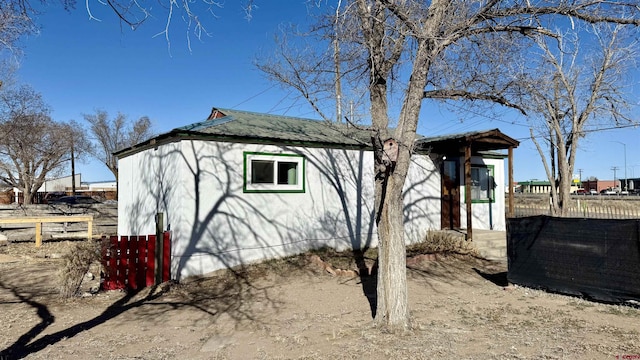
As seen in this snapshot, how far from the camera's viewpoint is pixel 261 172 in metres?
9.54

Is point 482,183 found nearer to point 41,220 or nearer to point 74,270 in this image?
point 74,270

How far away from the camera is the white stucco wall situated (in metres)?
8.44

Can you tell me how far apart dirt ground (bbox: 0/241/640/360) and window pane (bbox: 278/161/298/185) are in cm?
229

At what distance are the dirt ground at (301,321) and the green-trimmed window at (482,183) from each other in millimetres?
5744

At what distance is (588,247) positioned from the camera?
643 cm

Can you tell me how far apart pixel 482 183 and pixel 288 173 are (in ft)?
23.3

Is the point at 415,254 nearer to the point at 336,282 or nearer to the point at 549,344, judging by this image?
the point at 336,282

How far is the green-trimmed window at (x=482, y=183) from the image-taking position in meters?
13.6

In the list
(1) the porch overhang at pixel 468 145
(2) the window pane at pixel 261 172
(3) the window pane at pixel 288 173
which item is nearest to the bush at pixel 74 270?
(2) the window pane at pixel 261 172

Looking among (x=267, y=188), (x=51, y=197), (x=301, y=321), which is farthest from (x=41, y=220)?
(x=51, y=197)

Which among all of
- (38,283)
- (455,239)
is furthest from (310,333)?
(455,239)

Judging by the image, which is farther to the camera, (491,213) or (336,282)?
(491,213)

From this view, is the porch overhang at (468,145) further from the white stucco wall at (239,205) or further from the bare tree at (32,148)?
the bare tree at (32,148)

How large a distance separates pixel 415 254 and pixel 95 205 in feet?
54.5
